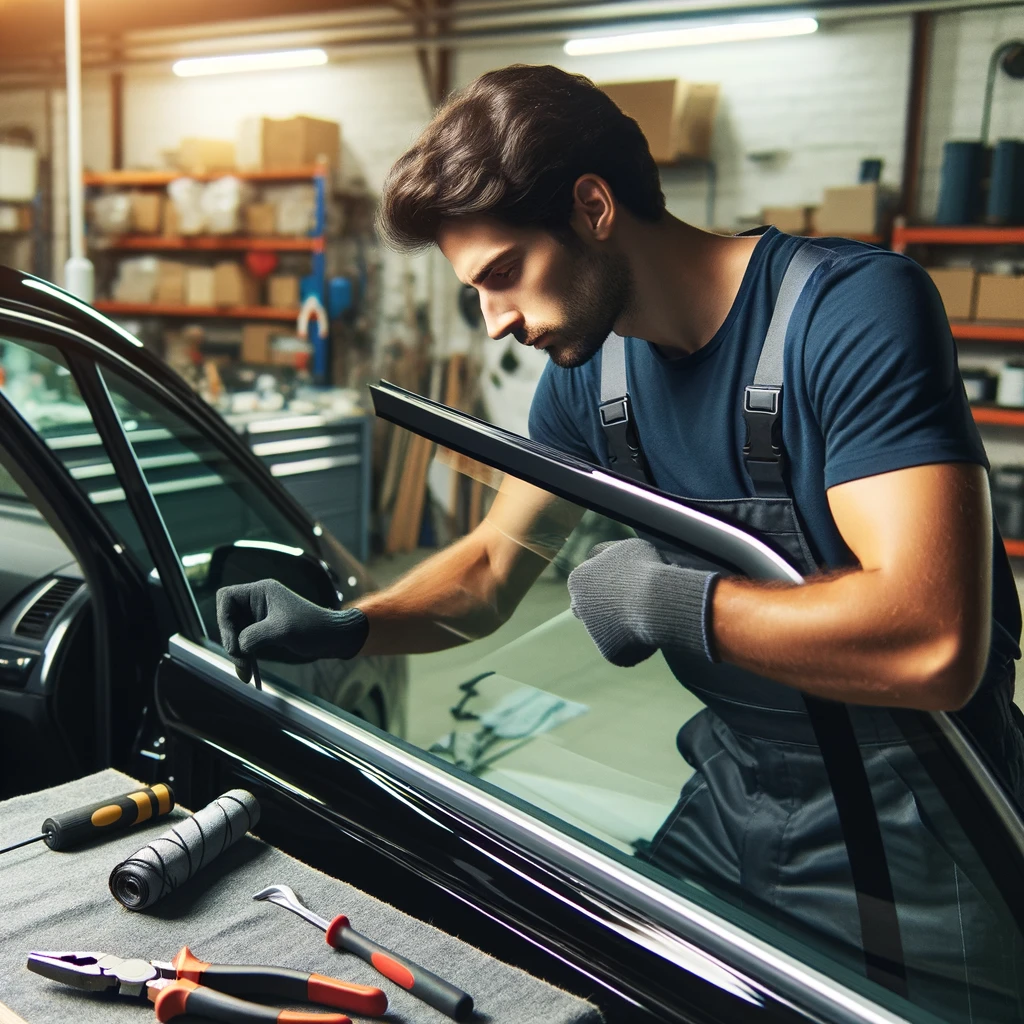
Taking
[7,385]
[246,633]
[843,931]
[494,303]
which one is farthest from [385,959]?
[7,385]

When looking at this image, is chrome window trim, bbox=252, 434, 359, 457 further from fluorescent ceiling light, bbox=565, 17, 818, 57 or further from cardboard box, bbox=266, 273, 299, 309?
fluorescent ceiling light, bbox=565, 17, 818, 57

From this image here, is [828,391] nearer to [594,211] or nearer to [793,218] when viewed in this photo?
[594,211]

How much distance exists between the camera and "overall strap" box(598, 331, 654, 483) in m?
1.42

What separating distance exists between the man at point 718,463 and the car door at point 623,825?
25 mm

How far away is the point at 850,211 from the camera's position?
5207 mm

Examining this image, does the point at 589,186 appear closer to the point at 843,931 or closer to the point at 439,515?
the point at 843,931

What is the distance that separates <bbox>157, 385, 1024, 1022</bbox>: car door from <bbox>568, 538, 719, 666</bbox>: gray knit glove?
40 millimetres

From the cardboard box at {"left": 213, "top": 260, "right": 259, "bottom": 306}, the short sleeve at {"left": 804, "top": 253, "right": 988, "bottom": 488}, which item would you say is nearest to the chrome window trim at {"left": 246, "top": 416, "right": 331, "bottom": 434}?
the cardboard box at {"left": 213, "top": 260, "right": 259, "bottom": 306}

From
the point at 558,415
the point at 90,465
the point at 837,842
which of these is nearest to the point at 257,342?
the point at 90,465

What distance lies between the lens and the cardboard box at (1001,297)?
4.74 metres

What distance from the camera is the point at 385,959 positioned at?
880 millimetres

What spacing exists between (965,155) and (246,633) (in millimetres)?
4740

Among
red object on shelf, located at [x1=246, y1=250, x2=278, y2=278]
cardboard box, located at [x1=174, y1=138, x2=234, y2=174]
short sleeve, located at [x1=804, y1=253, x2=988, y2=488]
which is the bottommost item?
short sleeve, located at [x1=804, y1=253, x2=988, y2=488]

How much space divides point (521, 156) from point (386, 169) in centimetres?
609
